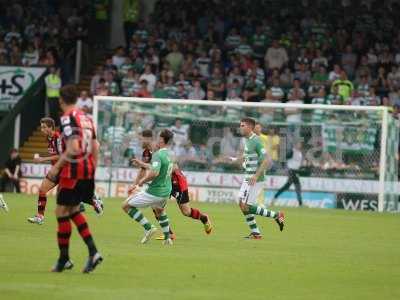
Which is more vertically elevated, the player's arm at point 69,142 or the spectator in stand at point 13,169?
the player's arm at point 69,142

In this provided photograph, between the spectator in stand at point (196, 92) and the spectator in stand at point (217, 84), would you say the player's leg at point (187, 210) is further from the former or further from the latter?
the spectator in stand at point (217, 84)

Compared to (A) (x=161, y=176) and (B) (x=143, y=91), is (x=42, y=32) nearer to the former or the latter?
(B) (x=143, y=91)

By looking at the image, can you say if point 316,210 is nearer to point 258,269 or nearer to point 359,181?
point 359,181

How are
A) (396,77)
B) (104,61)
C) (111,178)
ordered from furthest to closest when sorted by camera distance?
(104,61) < (396,77) < (111,178)

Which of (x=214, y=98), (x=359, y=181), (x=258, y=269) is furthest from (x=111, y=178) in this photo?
(x=258, y=269)

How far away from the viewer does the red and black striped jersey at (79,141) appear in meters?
12.0

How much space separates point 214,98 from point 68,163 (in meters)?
20.1

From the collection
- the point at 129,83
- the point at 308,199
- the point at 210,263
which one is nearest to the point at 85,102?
the point at 129,83

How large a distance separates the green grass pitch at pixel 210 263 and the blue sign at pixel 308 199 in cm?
663

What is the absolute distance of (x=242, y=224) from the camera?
71.5 feet

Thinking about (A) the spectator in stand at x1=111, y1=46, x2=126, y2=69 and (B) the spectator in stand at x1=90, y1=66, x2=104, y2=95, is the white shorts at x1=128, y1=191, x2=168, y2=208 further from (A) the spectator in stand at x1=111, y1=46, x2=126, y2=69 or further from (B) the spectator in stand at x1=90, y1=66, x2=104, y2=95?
(A) the spectator in stand at x1=111, y1=46, x2=126, y2=69

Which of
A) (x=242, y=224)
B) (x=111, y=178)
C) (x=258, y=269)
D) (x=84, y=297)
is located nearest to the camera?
(x=84, y=297)

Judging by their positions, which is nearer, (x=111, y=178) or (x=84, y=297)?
(x=84, y=297)

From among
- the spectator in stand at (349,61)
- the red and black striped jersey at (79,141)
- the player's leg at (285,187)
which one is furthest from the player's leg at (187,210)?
the spectator in stand at (349,61)
